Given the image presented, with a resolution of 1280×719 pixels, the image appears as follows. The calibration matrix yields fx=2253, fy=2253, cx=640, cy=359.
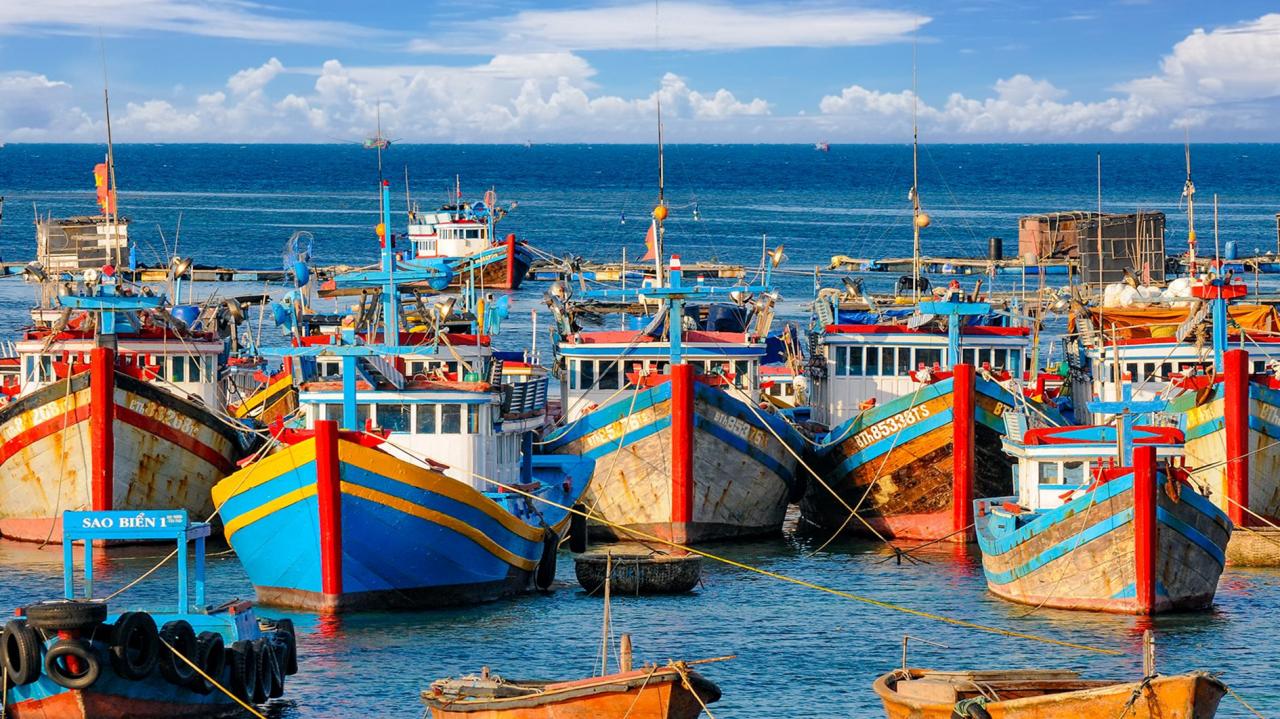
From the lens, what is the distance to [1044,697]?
1038 inches

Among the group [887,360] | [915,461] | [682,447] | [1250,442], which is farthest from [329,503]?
[887,360]

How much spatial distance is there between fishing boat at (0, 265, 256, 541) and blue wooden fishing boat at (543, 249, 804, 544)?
25.2 feet

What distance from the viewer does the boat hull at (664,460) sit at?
47.8 m

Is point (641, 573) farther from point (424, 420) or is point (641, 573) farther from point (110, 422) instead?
point (110, 422)

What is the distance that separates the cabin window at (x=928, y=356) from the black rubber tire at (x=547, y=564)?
13625 millimetres

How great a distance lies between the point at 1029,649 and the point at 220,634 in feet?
44.6

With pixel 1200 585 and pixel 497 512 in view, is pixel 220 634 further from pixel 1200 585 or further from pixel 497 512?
pixel 1200 585

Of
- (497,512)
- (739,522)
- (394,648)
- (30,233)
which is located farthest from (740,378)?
(30,233)

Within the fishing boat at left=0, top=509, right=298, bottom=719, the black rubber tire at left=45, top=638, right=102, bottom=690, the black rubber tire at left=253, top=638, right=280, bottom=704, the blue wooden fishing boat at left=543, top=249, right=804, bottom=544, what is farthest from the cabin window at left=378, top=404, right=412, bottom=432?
the black rubber tire at left=45, top=638, right=102, bottom=690

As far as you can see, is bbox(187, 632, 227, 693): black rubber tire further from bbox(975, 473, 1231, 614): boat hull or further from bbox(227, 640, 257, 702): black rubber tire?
bbox(975, 473, 1231, 614): boat hull

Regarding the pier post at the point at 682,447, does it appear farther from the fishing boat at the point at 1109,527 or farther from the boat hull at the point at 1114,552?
the boat hull at the point at 1114,552

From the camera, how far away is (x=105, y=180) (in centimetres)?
5944

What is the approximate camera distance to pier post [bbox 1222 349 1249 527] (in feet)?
149

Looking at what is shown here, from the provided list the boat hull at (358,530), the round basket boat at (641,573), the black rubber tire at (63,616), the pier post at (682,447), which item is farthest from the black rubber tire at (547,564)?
the black rubber tire at (63,616)
